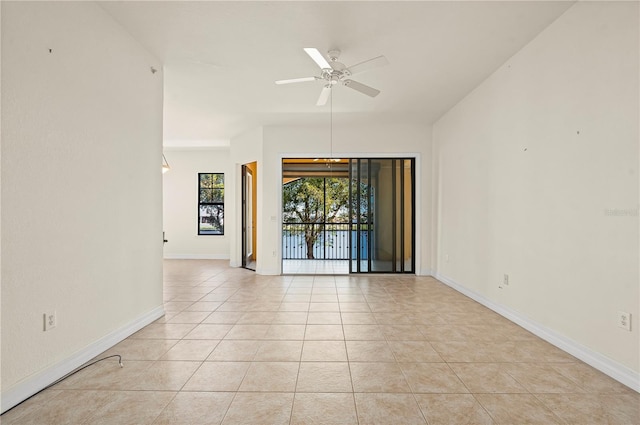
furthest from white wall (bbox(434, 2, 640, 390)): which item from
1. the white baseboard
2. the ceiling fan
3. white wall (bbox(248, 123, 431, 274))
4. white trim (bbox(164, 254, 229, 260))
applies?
white trim (bbox(164, 254, 229, 260))

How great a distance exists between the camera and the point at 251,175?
730cm

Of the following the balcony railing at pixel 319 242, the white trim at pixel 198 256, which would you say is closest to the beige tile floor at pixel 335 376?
the white trim at pixel 198 256

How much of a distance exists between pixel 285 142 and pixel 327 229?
3.39 m

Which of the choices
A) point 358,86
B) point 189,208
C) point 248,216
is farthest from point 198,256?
point 358,86

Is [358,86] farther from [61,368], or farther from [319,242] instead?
[319,242]

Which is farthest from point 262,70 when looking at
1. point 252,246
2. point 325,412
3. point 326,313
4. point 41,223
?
point 252,246

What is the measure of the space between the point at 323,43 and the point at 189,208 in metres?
6.22

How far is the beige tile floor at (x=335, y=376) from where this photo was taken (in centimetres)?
170

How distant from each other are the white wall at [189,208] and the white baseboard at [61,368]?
16.5 ft

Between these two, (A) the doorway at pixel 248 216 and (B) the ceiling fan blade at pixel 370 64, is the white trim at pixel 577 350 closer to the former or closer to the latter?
(B) the ceiling fan blade at pixel 370 64

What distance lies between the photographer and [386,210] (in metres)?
5.75

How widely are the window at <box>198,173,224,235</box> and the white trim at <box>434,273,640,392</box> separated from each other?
6.35 meters

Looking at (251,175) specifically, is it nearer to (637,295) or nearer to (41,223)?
(41,223)

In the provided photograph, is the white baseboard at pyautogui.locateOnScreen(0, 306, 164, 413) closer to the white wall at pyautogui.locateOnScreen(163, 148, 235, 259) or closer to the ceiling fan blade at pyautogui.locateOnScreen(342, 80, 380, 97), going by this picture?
the ceiling fan blade at pyautogui.locateOnScreen(342, 80, 380, 97)
